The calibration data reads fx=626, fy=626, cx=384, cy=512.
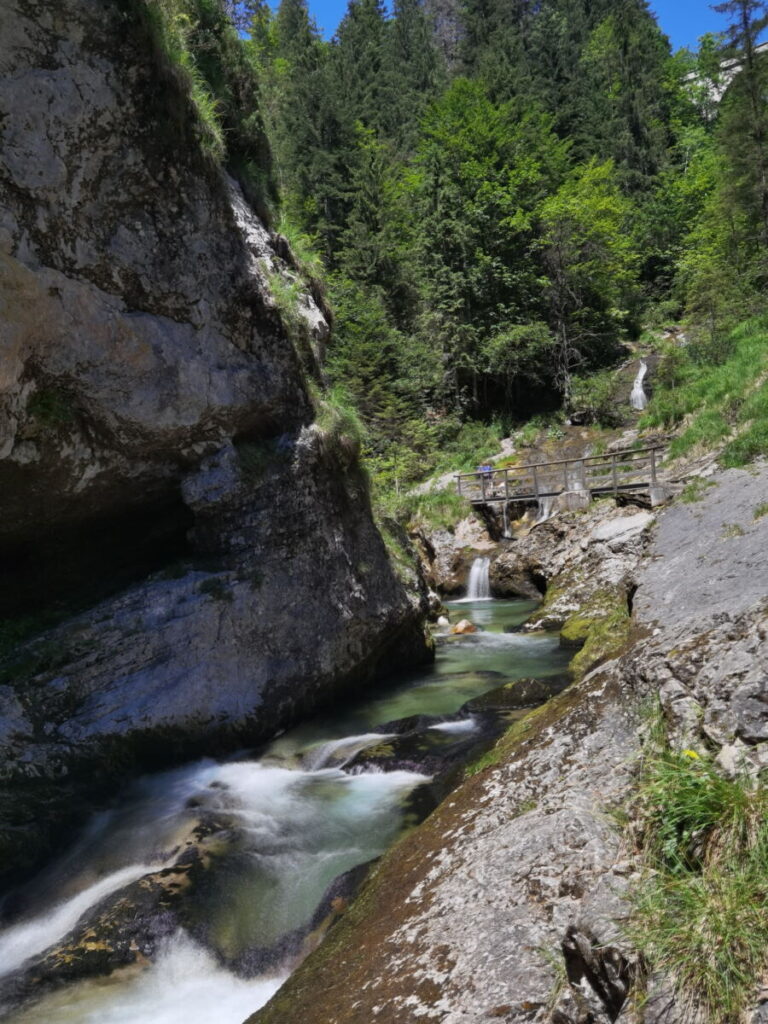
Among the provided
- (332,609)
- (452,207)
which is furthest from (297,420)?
(452,207)

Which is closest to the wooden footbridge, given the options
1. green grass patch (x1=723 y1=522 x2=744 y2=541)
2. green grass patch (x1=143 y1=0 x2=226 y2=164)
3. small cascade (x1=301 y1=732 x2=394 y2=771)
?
green grass patch (x1=723 y1=522 x2=744 y2=541)

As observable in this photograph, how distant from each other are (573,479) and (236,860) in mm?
16579

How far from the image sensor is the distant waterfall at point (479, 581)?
19.5m

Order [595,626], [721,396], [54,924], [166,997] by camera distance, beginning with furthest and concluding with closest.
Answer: [721,396], [595,626], [54,924], [166,997]

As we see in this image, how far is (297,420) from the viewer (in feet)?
31.2

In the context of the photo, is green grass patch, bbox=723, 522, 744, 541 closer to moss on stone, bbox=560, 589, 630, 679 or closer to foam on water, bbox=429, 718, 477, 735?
moss on stone, bbox=560, 589, 630, 679

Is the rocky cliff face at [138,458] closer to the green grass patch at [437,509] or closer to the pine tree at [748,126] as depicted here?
the green grass patch at [437,509]

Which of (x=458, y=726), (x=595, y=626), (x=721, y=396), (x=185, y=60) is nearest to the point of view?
(x=458, y=726)

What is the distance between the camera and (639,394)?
27.3m

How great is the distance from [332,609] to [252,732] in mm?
2112

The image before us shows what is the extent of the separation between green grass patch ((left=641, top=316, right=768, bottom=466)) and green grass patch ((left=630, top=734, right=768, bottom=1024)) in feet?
29.4

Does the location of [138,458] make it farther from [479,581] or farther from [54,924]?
[479,581]

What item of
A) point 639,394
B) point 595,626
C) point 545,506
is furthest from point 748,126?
point 595,626

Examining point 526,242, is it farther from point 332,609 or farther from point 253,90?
point 332,609
